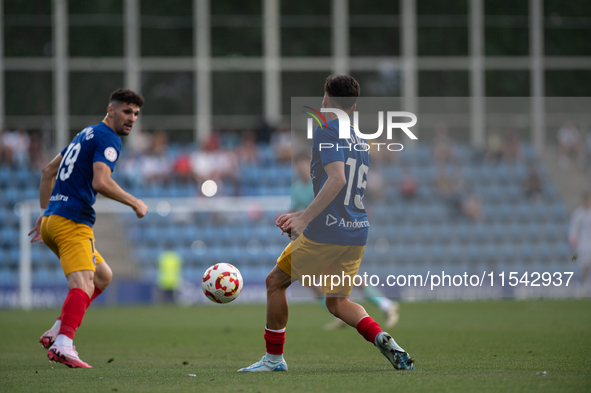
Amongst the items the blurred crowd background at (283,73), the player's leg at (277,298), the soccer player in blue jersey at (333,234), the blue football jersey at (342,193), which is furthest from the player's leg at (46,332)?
the blurred crowd background at (283,73)

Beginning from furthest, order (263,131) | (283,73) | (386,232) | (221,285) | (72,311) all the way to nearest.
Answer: (283,73) < (263,131) < (386,232) < (72,311) < (221,285)

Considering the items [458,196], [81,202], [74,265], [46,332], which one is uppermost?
[81,202]

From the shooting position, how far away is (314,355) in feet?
22.2

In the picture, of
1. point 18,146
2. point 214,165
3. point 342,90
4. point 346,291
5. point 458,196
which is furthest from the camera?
point 18,146

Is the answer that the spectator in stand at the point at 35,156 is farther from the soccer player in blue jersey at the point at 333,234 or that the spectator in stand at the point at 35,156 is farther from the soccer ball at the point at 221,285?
the soccer player in blue jersey at the point at 333,234

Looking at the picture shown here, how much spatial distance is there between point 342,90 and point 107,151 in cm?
219

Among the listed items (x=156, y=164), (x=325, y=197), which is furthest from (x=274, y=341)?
(x=156, y=164)

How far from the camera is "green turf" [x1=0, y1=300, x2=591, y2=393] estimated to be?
4.63 meters

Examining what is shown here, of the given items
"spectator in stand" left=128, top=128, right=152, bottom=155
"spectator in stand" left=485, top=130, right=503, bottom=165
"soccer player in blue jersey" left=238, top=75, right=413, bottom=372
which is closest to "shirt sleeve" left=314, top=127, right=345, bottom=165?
"soccer player in blue jersey" left=238, top=75, right=413, bottom=372

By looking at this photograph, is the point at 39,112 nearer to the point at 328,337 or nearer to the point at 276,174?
the point at 276,174

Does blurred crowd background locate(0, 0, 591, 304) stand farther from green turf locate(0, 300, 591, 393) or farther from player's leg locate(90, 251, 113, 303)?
player's leg locate(90, 251, 113, 303)

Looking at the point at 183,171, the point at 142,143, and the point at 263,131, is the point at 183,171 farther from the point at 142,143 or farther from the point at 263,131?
the point at 263,131

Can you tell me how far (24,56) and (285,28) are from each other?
26.2 ft

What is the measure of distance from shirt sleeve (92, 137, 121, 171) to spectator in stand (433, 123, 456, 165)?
14.7 meters
